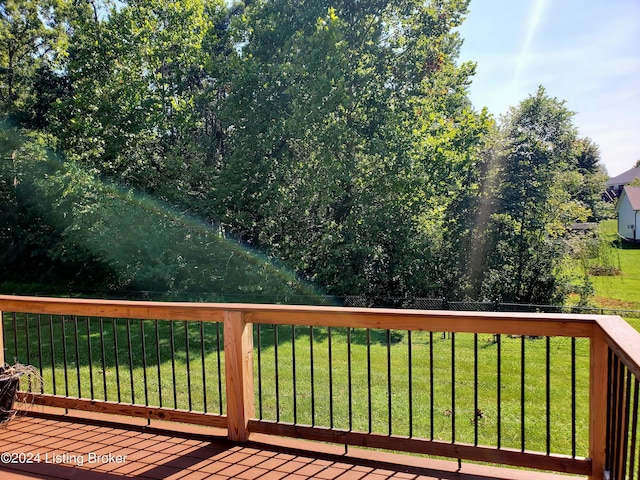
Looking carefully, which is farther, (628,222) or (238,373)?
(628,222)

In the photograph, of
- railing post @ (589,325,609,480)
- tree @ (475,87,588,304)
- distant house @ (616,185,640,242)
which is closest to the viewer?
railing post @ (589,325,609,480)

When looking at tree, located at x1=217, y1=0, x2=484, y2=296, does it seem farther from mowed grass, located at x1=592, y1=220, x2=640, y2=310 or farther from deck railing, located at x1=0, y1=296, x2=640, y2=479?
mowed grass, located at x1=592, y1=220, x2=640, y2=310

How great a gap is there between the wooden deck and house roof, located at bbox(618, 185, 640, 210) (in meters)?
29.2

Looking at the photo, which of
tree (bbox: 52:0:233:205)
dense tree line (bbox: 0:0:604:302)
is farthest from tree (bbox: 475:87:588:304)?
tree (bbox: 52:0:233:205)

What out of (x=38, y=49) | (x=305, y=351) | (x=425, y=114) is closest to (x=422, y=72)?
(x=425, y=114)

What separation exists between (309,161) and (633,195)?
26207mm

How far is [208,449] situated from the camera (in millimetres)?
2535

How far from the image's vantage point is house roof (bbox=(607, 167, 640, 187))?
34.6 metres

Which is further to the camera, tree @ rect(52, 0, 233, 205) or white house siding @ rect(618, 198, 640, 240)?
white house siding @ rect(618, 198, 640, 240)

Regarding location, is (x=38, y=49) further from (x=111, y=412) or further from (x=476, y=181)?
(x=111, y=412)

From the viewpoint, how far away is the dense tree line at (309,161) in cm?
855

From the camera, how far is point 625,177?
35781mm

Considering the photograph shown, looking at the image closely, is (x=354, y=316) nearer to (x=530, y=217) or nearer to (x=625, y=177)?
(x=530, y=217)

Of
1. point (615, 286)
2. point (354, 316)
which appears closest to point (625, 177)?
point (615, 286)
